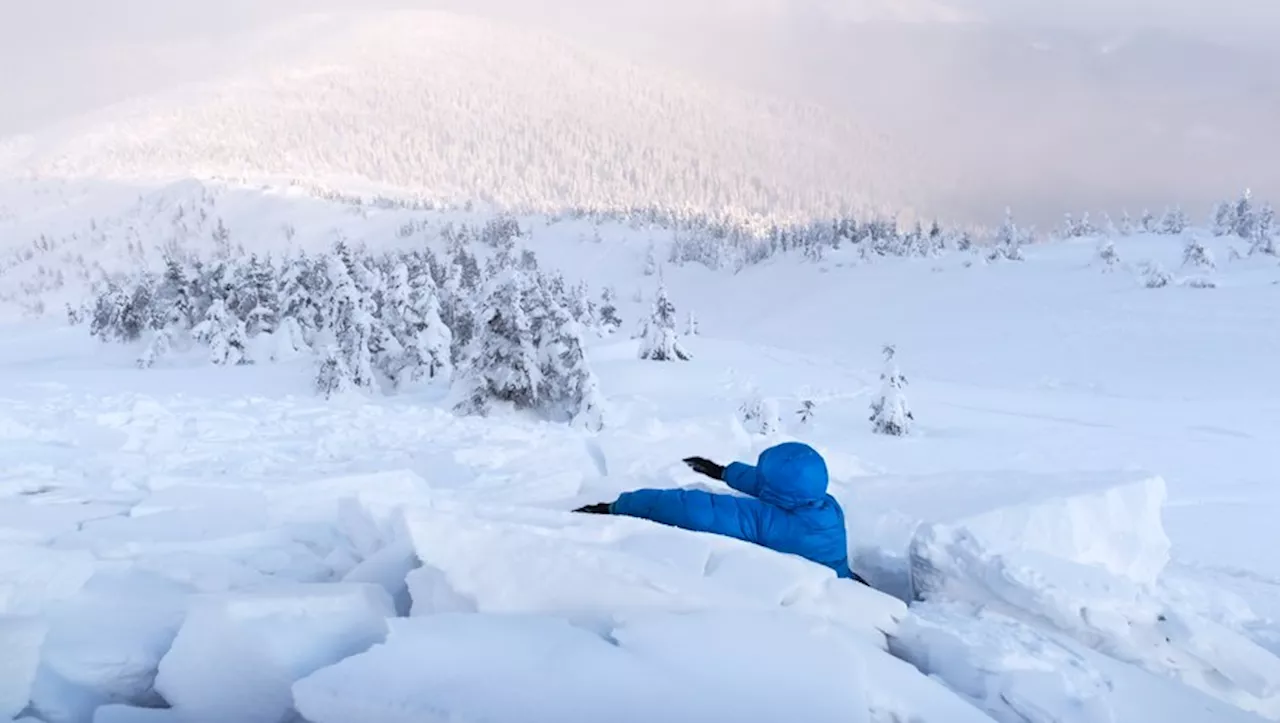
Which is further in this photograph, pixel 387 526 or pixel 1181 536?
pixel 1181 536

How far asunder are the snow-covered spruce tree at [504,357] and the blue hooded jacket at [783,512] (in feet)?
49.6

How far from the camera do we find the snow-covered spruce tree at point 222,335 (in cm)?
3009

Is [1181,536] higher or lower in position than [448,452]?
lower

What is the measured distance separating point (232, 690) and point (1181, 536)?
1066 centimetres

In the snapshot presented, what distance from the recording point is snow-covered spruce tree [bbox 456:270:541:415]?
61.6 feet

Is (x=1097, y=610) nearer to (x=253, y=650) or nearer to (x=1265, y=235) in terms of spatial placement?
(x=253, y=650)

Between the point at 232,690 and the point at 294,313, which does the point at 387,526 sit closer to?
the point at 232,690

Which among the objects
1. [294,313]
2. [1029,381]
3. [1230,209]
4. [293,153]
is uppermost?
[293,153]

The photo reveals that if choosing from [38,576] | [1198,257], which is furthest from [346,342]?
[1198,257]

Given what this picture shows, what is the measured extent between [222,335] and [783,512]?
32.0m

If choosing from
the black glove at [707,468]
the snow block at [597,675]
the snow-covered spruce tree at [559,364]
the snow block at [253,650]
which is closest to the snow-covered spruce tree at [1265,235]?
the snow-covered spruce tree at [559,364]

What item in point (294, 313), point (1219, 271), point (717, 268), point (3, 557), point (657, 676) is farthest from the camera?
point (717, 268)

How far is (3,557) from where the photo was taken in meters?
3.27

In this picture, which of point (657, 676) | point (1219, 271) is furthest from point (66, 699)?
point (1219, 271)
